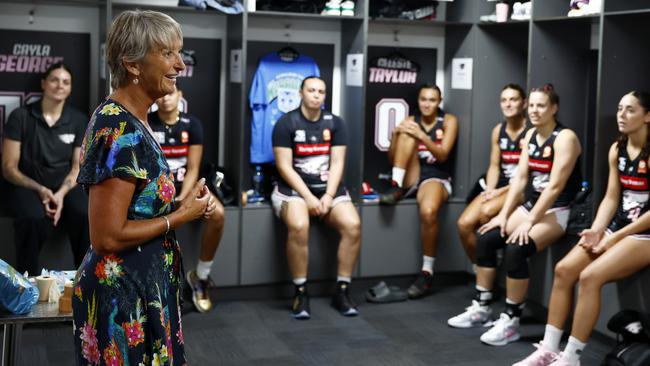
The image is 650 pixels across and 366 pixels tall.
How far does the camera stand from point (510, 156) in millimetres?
5262

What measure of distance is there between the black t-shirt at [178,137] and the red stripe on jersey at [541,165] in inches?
74.9

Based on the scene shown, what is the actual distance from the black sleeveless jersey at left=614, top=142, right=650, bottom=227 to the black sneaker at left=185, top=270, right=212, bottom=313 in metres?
2.31

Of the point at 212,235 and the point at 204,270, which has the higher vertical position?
the point at 212,235

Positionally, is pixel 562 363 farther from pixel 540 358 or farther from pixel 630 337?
pixel 630 337

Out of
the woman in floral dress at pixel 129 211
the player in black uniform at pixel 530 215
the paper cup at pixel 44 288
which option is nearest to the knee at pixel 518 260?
the player in black uniform at pixel 530 215

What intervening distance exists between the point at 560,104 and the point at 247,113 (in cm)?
192

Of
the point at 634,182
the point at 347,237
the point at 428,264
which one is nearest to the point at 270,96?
the point at 347,237

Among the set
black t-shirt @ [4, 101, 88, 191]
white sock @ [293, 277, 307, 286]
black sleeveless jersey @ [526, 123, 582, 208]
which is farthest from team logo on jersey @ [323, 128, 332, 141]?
black t-shirt @ [4, 101, 88, 191]

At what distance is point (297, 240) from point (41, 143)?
1520mm

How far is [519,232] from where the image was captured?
4656mm

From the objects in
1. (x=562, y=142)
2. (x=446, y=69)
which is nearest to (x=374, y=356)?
(x=562, y=142)

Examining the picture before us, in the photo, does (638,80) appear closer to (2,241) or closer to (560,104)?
(560,104)

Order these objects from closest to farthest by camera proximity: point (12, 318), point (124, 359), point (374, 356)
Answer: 1. point (124, 359)
2. point (12, 318)
3. point (374, 356)

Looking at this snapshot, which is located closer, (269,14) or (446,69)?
(269,14)
